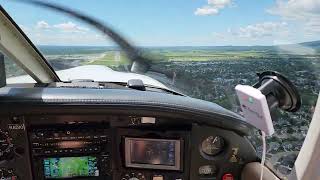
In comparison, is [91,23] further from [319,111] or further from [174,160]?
[319,111]

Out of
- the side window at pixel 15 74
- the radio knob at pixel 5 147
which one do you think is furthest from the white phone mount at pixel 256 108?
the side window at pixel 15 74

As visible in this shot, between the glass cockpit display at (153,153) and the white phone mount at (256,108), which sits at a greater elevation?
the white phone mount at (256,108)

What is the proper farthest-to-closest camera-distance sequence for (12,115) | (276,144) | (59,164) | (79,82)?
(79,82)
(59,164)
(12,115)
(276,144)

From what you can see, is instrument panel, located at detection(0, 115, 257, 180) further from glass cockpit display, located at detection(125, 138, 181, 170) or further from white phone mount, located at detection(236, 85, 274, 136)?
white phone mount, located at detection(236, 85, 274, 136)

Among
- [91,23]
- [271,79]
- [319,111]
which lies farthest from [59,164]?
[319,111]

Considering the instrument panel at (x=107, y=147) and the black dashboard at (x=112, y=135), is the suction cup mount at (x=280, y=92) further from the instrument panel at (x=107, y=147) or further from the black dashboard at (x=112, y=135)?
the instrument panel at (x=107, y=147)

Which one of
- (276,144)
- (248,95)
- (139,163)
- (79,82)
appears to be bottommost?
(139,163)

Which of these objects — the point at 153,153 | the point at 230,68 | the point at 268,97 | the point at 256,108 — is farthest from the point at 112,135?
the point at 256,108
